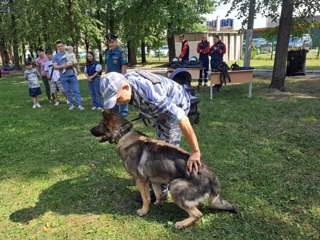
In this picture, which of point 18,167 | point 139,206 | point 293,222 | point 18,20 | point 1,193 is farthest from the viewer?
point 18,20

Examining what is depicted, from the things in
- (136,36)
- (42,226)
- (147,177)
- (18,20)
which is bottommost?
(42,226)

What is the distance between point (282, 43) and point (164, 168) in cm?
842

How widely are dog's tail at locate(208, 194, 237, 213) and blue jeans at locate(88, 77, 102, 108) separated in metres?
6.19

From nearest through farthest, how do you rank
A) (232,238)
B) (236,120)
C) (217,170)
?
(232,238)
(217,170)
(236,120)

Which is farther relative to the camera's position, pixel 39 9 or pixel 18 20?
pixel 18 20

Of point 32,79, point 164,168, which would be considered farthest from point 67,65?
point 164,168

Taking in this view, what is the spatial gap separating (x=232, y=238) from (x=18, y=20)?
85.7ft

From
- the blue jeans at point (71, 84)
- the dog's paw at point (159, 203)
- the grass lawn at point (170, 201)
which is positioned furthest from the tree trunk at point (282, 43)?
the dog's paw at point (159, 203)

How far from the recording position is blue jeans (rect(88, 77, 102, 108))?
28.2 ft

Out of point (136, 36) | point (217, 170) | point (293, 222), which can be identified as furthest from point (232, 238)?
point (136, 36)

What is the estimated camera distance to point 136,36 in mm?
21438

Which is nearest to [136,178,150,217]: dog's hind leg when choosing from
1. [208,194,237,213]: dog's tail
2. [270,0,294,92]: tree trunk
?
[208,194,237,213]: dog's tail

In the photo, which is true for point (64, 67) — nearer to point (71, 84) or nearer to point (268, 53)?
point (71, 84)

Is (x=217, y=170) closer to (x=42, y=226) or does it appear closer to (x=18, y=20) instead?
(x=42, y=226)
